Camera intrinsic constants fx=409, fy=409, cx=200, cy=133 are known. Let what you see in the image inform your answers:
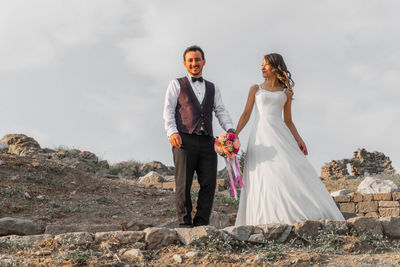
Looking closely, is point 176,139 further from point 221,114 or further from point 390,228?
point 390,228

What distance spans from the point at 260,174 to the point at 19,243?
260 centimetres

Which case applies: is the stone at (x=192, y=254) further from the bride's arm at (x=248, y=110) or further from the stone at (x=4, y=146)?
the stone at (x=4, y=146)

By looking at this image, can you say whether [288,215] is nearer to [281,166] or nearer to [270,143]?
[281,166]

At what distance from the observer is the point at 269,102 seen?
16.4ft

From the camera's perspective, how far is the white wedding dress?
4.59 m

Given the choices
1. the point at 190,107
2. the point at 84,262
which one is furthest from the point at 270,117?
the point at 84,262

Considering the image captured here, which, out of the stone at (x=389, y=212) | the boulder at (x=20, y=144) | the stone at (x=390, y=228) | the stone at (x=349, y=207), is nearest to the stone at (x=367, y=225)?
the stone at (x=390, y=228)

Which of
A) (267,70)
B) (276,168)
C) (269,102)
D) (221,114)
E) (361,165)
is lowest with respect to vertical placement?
(276,168)

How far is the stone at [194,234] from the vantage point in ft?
12.3

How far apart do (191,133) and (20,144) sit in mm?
12387

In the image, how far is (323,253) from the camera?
391 centimetres

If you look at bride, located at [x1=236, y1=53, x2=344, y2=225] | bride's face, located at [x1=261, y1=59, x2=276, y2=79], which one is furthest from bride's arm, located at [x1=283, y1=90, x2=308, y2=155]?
bride's face, located at [x1=261, y1=59, x2=276, y2=79]

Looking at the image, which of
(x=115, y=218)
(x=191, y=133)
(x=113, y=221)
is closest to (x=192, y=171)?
(x=191, y=133)

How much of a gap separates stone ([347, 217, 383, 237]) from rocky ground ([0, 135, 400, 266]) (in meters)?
0.11
